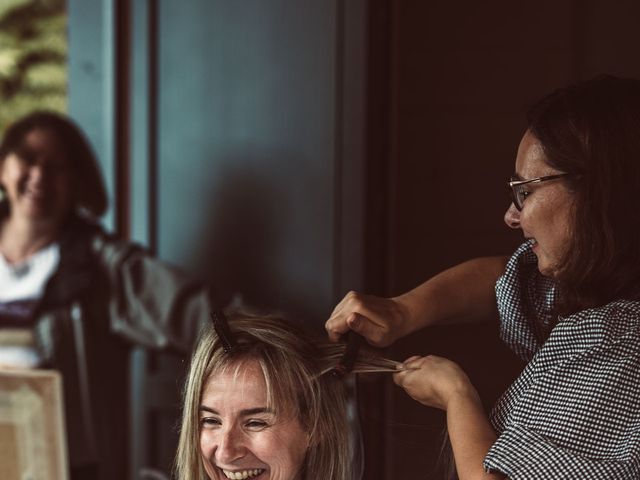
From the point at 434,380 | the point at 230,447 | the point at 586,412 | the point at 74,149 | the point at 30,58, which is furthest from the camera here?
the point at 30,58

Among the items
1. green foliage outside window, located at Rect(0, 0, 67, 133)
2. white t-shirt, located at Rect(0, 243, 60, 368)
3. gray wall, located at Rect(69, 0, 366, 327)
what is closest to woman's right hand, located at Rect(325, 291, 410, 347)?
gray wall, located at Rect(69, 0, 366, 327)

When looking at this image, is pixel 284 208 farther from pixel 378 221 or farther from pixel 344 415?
pixel 344 415

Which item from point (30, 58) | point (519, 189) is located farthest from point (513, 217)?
point (30, 58)

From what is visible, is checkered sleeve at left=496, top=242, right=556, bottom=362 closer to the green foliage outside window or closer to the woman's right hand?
the woman's right hand

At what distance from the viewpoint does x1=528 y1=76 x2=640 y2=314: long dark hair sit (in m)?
0.88

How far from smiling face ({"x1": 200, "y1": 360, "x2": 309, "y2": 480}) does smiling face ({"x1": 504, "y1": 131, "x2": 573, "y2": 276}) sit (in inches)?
14.8

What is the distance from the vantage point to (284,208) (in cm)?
252

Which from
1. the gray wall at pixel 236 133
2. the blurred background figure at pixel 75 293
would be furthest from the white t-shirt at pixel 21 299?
the gray wall at pixel 236 133

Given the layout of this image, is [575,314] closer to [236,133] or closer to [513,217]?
[513,217]

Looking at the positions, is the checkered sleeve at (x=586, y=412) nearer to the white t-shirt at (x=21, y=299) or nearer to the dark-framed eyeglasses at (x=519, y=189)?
the dark-framed eyeglasses at (x=519, y=189)

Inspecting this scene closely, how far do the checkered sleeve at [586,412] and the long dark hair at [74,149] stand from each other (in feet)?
6.68

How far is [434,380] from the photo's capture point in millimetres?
961

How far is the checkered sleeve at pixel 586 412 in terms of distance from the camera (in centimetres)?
84

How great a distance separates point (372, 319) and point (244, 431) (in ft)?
0.72
